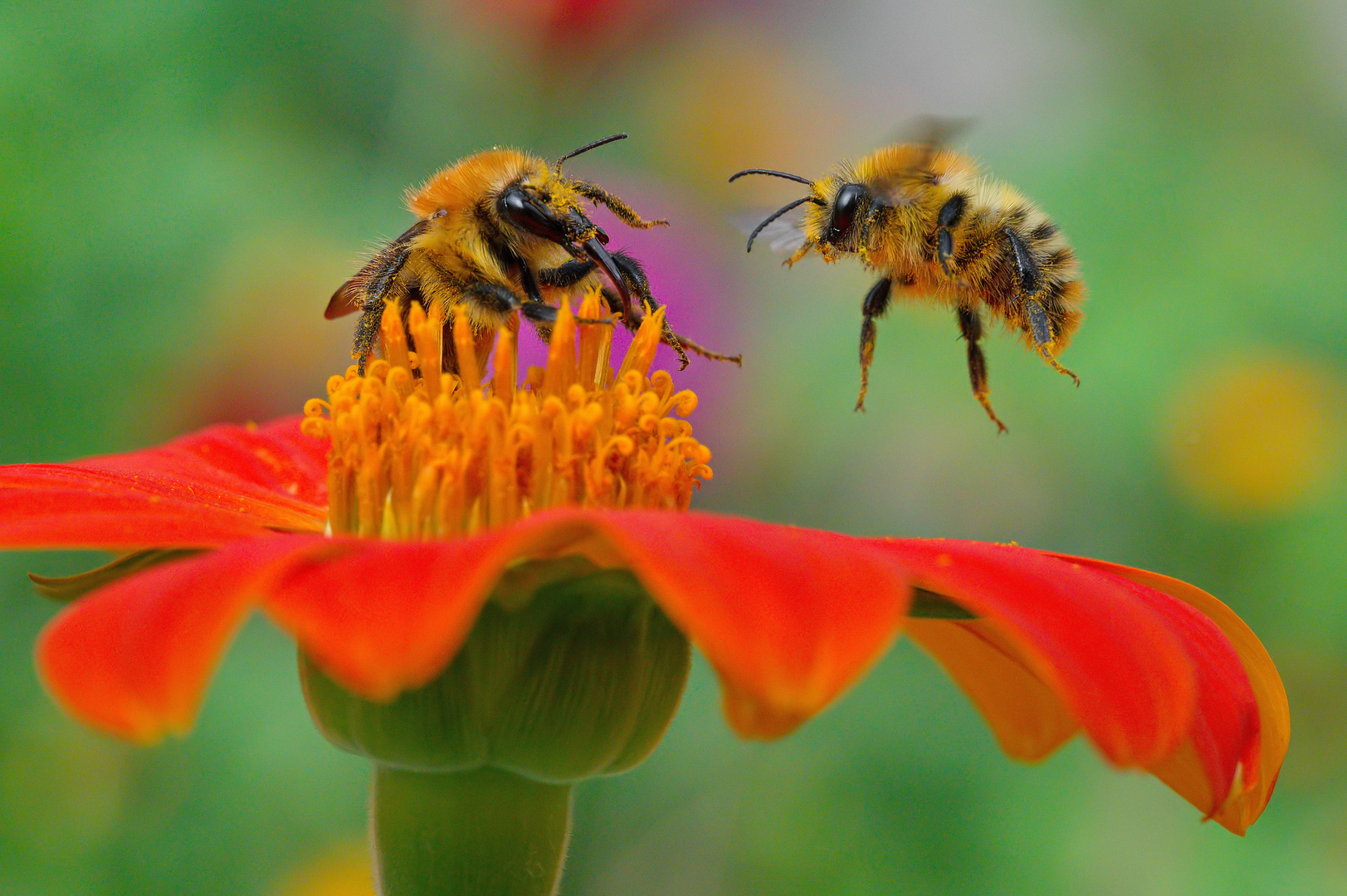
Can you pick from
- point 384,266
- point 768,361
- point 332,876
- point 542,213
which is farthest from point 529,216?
point 768,361

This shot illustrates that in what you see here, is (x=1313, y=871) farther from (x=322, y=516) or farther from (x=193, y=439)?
(x=193, y=439)

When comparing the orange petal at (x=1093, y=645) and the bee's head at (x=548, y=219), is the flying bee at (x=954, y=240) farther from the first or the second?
the orange petal at (x=1093, y=645)

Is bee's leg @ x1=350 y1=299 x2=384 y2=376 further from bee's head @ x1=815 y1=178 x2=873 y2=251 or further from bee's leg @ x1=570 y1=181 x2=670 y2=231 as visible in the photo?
bee's head @ x1=815 y1=178 x2=873 y2=251

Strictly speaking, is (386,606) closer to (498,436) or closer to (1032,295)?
(498,436)

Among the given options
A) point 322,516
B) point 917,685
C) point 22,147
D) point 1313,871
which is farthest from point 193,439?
point 1313,871

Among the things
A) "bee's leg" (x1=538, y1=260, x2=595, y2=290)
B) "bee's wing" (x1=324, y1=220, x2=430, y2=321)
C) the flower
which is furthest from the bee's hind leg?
"bee's wing" (x1=324, y1=220, x2=430, y2=321)

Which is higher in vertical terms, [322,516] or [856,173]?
[856,173]

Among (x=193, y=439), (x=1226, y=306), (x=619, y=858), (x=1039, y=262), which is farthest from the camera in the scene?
(x=1226, y=306)
